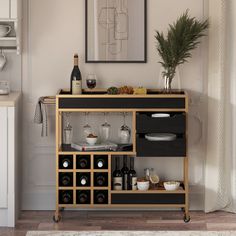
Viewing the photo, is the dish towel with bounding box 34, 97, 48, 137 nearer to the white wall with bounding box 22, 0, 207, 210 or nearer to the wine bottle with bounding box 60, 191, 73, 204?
the white wall with bounding box 22, 0, 207, 210

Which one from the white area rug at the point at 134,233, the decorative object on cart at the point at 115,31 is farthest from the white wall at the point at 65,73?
Result: the white area rug at the point at 134,233

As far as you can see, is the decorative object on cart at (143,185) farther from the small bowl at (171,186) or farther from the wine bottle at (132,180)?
the small bowl at (171,186)

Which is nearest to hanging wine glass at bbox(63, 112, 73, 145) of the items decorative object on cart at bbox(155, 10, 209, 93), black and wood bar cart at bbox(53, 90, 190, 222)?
black and wood bar cart at bbox(53, 90, 190, 222)

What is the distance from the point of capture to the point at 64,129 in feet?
19.1

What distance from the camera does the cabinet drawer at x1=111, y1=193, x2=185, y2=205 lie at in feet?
18.5

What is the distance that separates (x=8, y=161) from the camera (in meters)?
5.42

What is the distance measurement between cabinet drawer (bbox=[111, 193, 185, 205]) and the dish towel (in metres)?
0.71

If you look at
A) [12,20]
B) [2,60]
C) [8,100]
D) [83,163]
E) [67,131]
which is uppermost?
A: [12,20]

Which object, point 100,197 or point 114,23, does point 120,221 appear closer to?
point 100,197

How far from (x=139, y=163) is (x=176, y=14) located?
1.17m

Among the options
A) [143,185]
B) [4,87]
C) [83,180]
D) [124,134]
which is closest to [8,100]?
[4,87]

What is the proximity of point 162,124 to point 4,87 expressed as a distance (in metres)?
1.22

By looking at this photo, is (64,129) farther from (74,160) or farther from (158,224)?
(158,224)

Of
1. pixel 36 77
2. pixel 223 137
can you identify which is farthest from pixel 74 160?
pixel 223 137
